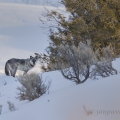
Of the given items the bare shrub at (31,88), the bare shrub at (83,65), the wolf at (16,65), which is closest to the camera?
the bare shrub at (31,88)

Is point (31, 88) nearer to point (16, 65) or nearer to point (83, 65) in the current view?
point (83, 65)

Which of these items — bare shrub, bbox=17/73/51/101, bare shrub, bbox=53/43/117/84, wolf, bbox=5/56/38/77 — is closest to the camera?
Answer: bare shrub, bbox=17/73/51/101

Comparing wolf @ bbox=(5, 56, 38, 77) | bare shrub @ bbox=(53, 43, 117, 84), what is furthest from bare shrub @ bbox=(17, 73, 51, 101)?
wolf @ bbox=(5, 56, 38, 77)

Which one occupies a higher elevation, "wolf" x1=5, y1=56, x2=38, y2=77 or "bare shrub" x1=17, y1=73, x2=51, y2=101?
"wolf" x1=5, y1=56, x2=38, y2=77

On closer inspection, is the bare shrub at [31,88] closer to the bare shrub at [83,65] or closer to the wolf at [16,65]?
the bare shrub at [83,65]

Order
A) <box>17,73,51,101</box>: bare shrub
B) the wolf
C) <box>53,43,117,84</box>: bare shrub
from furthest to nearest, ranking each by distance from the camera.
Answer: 1. the wolf
2. <box>53,43,117,84</box>: bare shrub
3. <box>17,73,51,101</box>: bare shrub

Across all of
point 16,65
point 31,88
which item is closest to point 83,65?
point 31,88

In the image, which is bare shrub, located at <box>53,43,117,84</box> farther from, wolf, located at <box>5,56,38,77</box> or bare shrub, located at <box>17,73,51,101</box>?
wolf, located at <box>5,56,38,77</box>

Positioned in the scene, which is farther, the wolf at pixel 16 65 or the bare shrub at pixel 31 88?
the wolf at pixel 16 65

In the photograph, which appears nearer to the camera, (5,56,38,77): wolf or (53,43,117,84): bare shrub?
(53,43,117,84): bare shrub

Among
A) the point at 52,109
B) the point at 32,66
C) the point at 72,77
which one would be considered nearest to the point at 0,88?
the point at 72,77

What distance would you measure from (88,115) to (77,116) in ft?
0.75

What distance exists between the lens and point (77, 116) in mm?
6500

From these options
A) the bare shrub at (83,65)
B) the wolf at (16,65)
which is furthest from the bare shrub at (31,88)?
the wolf at (16,65)
